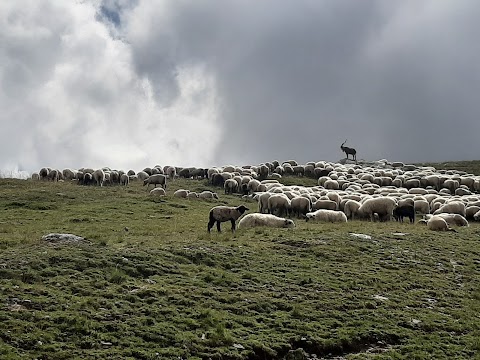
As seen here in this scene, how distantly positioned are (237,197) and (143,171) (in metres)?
15.7

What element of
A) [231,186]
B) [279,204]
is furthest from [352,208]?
[231,186]

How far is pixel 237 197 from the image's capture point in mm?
48719

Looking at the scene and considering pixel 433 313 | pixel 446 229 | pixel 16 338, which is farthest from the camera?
pixel 446 229

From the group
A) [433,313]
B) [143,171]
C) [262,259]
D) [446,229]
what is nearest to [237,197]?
[143,171]

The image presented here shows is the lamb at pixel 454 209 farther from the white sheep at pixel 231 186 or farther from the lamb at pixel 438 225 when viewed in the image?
the white sheep at pixel 231 186

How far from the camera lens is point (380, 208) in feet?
107

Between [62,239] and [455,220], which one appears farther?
[455,220]

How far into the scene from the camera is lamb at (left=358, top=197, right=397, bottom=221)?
32.5 meters

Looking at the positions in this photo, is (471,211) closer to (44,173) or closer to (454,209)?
(454,209)

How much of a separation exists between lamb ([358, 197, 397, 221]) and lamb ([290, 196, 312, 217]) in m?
3.49

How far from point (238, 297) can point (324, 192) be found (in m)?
27.5

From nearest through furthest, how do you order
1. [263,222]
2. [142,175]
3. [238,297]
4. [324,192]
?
[238,297]
[263,222]
[324,192]
[142,175]

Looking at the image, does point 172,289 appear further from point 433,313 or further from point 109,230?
point 109,230

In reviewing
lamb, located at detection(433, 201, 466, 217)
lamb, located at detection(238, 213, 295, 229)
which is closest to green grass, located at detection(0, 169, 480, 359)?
lamb, located at detection(238, 213, 295, 229)
